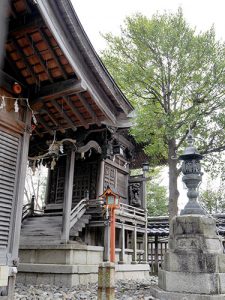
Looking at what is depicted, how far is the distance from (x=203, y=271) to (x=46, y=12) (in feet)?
19.9

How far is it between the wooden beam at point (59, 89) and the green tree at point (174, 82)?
6.71 m

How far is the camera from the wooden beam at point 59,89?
644 centimetres

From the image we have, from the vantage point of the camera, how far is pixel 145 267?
14.9m

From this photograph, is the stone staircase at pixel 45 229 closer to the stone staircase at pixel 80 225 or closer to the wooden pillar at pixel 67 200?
the stone staircase at pixel 80 225

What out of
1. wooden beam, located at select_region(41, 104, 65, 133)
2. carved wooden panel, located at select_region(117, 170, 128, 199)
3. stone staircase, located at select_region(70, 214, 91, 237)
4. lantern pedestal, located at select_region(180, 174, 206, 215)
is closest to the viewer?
wooden beam, located at select_region(41, 104, 65, 133)

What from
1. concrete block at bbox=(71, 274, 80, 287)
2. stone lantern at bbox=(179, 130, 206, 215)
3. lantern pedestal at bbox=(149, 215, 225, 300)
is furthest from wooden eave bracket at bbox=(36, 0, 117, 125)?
concrete block at bbox=(71, 274, 80, 287)

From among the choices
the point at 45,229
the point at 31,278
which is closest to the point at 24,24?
the point at 31,278

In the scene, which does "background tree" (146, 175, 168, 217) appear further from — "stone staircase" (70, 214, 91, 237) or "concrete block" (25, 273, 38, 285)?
"concrete block" (25, 273, 38, 285)

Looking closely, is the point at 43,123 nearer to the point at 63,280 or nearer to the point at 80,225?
the point at 63,280

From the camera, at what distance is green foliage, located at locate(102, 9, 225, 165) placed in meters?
13.4

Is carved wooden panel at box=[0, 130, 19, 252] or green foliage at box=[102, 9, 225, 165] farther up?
green foliage at box=[102, 9, 225, 165]

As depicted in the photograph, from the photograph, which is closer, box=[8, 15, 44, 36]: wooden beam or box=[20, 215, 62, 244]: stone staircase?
box=[8, 15, 44, 36]: wooden beam

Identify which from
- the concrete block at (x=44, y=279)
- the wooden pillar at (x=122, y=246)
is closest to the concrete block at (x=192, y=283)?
the concrete block at (x=44, y=279)

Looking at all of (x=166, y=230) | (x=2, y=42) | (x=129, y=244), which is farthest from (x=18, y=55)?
(x=166, y=230)
